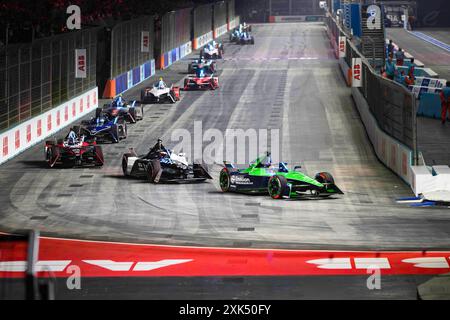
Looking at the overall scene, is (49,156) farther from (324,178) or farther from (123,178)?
(324,178)

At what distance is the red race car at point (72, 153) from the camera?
3456cm

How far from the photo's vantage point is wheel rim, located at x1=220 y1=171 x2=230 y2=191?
96.0ft

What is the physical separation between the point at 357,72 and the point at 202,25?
54.5 m

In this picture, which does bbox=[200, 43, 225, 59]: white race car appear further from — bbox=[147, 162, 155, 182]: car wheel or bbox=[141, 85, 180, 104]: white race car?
bbox=[147, 162, 155, 182]: car wheel

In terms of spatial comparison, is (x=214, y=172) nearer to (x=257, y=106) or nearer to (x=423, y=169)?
(x=423, y=169)

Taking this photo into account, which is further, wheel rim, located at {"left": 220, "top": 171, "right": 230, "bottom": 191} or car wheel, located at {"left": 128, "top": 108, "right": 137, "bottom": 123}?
car wheel, located at {"left": 128, "top": 108, "right": 137, "bottom": 123}

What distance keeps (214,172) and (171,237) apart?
10690 millimetres

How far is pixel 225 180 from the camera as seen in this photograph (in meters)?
29.4

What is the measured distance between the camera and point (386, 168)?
1353 inches

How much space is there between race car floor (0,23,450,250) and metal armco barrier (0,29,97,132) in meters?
1.73

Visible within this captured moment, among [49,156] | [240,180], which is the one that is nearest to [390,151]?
[240,180]

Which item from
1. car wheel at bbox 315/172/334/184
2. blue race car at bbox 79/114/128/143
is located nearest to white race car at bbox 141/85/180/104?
blue race car at bbox 79/114/128/143

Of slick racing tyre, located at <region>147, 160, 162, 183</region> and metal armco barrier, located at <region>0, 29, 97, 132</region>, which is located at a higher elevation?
metal armco barrier, located at <region>0, 29, 97, 132</region>

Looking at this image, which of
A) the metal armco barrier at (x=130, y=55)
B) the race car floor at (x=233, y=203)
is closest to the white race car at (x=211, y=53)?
the metal armco barrier at (x=130, y=55)
